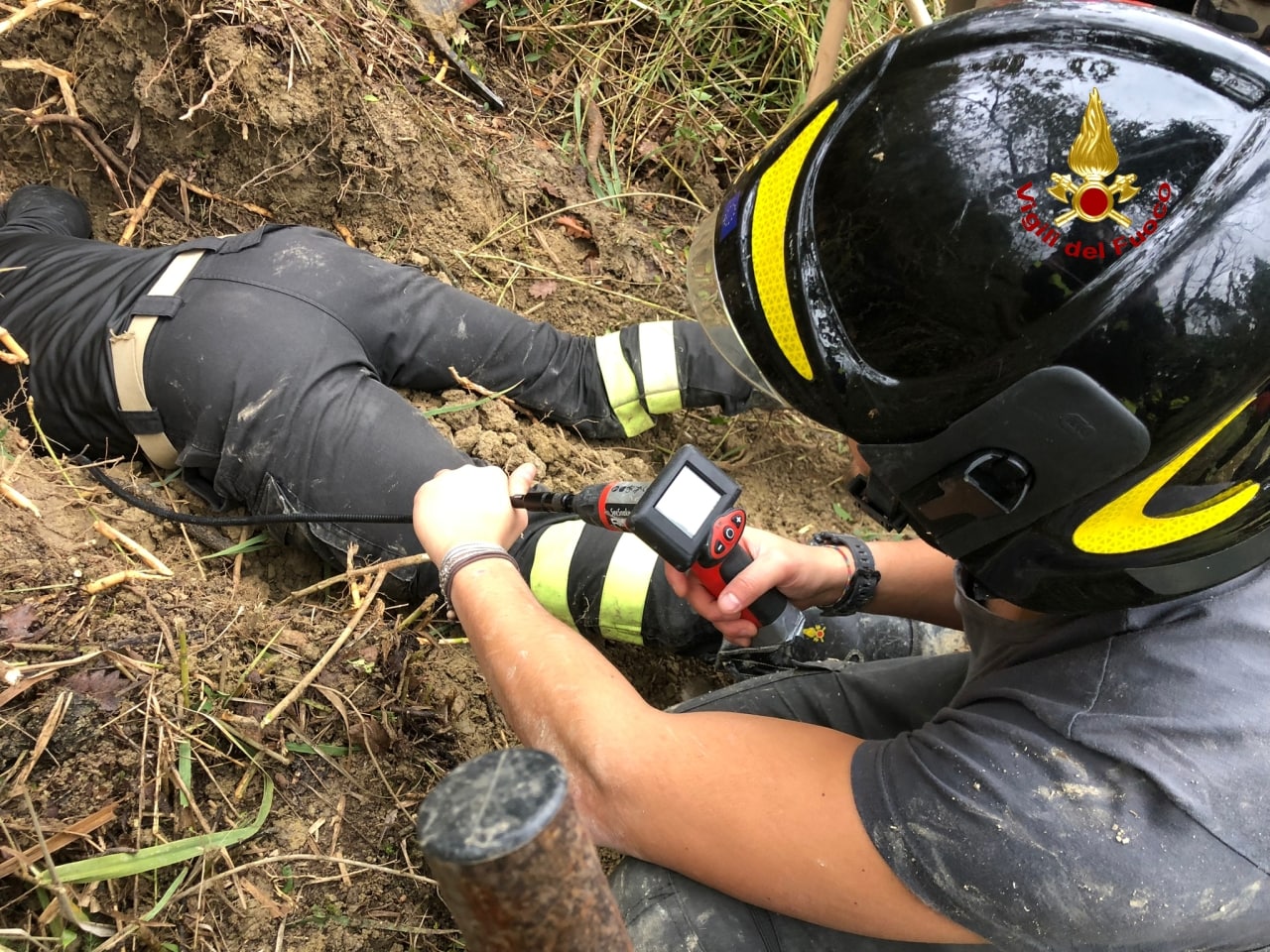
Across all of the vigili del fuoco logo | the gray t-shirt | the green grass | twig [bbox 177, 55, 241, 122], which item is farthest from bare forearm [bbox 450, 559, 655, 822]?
the green grass

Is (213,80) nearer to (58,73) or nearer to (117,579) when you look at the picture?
(58,73)

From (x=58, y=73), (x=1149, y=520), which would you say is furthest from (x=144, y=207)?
(x=1149, y=520)

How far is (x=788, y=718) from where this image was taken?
1.83 metres

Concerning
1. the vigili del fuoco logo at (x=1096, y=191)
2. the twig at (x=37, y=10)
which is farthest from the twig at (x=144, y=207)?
the vigili del fuoco logo at (x=1096, y=191)

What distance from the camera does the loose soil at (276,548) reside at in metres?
1.51

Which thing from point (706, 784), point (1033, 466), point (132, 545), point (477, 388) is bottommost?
point (132, 545)

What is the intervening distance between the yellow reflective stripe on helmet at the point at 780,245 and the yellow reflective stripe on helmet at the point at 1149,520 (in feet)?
1.33

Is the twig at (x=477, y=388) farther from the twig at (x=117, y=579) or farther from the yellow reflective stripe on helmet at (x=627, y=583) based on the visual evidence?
the twig at (x=117, y=579)

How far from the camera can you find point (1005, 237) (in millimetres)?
965

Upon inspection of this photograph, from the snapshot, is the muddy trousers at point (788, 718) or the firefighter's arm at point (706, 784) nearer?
the firefighter's arm at point (706, 784)

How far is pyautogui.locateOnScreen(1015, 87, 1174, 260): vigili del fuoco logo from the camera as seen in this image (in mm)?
933

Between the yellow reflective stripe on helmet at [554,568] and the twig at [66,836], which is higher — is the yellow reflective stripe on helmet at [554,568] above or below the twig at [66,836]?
above

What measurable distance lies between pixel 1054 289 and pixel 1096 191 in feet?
0.37

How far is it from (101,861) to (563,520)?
1.15 meters
